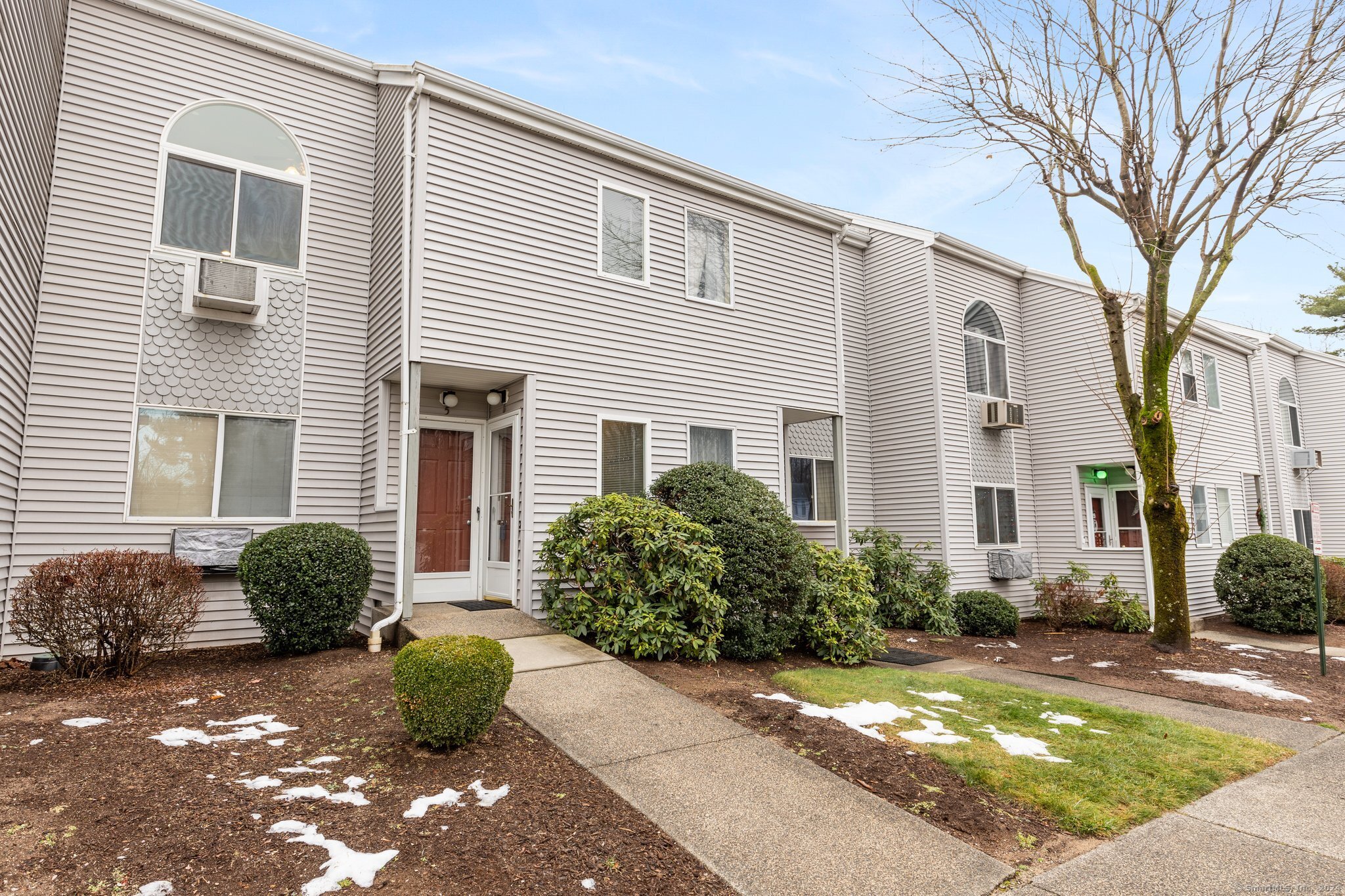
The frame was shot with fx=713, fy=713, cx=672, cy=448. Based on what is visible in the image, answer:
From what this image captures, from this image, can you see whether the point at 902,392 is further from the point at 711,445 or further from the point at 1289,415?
the point at 1289,415

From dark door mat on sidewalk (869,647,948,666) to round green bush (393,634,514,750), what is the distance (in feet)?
16.2

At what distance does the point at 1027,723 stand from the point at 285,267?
8527 millimetres

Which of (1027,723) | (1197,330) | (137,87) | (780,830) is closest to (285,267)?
(137,87)

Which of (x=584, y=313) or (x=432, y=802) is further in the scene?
(x=584, y=313)

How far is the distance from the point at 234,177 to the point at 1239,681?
39.3ft

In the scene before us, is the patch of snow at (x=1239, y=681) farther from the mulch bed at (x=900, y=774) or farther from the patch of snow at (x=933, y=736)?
the mulch bed at (x=900, y=774)

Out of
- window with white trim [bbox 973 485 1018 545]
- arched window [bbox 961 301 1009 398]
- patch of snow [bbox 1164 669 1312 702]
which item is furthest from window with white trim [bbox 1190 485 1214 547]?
patch of snow [bbox 1164 669 1312 702]

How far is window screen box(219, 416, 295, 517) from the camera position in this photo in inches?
295

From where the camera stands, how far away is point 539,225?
8.18 metres

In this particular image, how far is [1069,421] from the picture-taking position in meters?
13.4

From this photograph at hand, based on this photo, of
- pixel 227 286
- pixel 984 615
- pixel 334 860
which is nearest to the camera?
pixel 334 860

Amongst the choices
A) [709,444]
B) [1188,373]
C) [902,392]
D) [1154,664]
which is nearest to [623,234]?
[709,444]

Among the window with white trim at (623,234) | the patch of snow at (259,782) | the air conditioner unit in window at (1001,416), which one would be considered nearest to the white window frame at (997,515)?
the air conditioner unit in window at (1001,416)

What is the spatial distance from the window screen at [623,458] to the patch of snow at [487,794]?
15.6 feet
